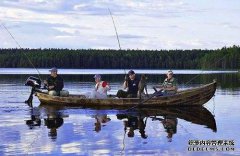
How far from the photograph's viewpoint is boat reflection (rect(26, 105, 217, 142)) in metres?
17.8

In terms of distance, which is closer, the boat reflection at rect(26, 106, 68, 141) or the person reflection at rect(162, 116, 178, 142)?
the person reflection at rect(162, 116, 178, 142)

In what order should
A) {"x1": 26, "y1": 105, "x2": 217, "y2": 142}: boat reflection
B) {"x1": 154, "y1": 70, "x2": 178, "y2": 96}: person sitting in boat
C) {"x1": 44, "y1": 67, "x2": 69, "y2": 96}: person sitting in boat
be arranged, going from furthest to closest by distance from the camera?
{"x1": 44, "y1": 67, "x2": 69, "y2": 96}: person sitting in boat
{"x1": 154, "y1": 70, "x2": 178, "y2": 96}: person sitting in boat
{"x1": 26, "y1": 105, "x2": 217, "y2": 142}: boat reflection

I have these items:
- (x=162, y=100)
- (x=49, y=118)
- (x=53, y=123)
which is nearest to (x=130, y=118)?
(x=49, y=118)

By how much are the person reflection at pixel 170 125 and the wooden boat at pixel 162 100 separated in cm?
406

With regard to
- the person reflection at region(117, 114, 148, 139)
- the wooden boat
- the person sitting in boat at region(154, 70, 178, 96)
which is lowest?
the person reflection at region(117, 114, 148, 139)

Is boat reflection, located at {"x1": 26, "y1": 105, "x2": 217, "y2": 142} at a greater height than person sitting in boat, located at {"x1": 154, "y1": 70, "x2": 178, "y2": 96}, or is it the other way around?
person sitting in boat, located at {"x1": 154, "y1": 70, "x2": 178, "y2": 96}

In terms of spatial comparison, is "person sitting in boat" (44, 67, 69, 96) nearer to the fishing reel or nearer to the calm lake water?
the fishing reel

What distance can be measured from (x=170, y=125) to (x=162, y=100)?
6904mm

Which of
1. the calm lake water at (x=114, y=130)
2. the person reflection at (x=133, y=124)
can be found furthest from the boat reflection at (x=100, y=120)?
the person reflection at (x=133, y=124)

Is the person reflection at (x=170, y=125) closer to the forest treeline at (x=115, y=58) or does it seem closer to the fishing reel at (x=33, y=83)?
the fishing reel at (x=33, y=83)

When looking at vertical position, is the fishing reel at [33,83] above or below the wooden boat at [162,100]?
above

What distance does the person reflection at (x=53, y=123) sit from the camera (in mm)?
16578

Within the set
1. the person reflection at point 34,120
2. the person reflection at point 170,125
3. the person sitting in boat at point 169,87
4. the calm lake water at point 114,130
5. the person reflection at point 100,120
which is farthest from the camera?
the person sitting in boat at point 169,87

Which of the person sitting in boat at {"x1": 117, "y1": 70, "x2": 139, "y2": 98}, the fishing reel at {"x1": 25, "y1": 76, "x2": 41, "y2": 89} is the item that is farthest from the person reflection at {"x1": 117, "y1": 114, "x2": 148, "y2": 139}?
the fishing reel at {"x1": 25, "y1": 76, "x2": 41, "y2": 89}
